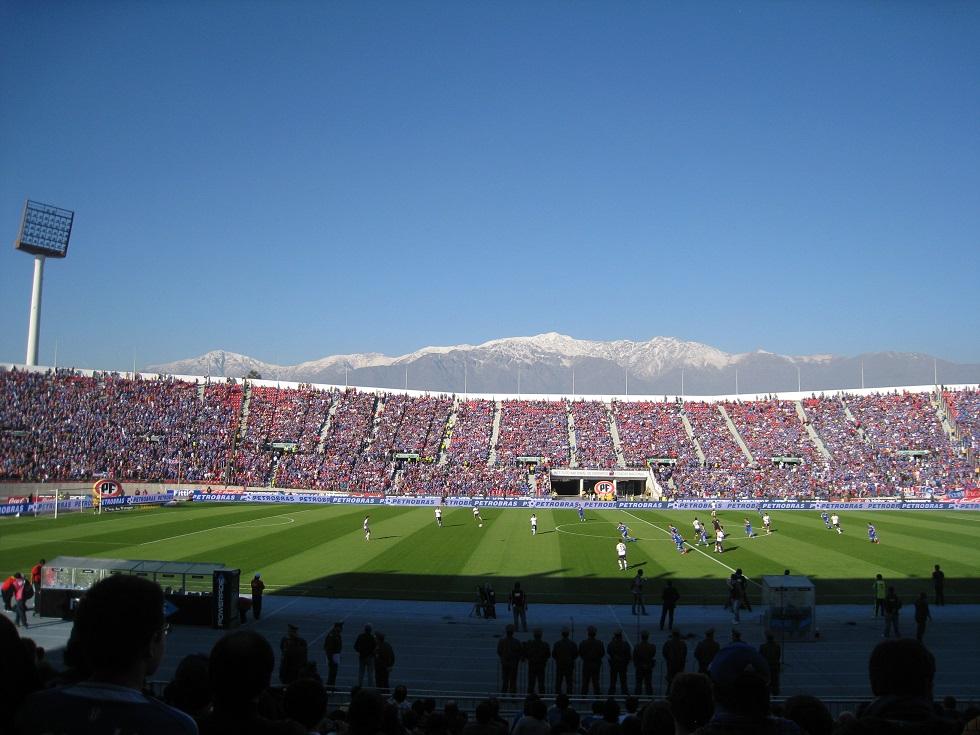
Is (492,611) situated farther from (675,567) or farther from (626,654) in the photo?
(675,567)

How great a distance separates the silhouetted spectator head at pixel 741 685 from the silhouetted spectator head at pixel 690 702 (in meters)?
0.88

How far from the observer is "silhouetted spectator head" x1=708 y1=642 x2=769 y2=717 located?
12.4ft

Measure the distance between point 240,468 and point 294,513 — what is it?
1908 centimetres

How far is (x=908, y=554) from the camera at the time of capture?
33.4m

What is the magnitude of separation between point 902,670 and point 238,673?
10.7ft

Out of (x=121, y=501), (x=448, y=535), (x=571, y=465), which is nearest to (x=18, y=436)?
(x=121, y=501)

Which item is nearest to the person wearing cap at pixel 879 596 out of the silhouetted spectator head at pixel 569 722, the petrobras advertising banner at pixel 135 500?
the silhouetted spectator head at pixel 569 722

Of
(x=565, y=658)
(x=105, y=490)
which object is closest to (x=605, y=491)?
(x=105, y=490)

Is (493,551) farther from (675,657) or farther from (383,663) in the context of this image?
(675,657)

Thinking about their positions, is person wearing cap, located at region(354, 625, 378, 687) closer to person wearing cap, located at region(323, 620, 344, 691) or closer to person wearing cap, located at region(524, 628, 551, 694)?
person wearing cap, located at region(323, 620, 344, 691)

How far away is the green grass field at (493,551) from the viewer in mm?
26297

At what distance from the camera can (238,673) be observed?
3627 millimetres

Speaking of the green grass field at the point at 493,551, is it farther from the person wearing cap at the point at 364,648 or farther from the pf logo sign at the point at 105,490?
the person wearing cap at the point at 364,648

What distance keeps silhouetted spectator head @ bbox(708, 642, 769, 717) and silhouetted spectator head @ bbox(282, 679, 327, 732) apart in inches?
94.7
